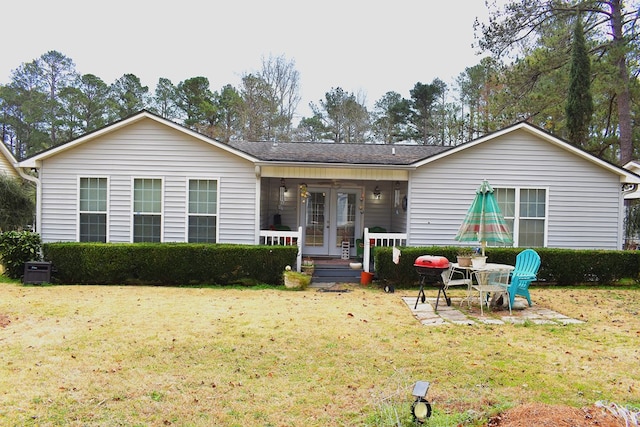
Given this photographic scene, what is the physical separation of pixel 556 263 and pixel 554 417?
26.2 feet

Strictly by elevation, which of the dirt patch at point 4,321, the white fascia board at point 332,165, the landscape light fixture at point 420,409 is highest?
the white fascia board at point 332,165

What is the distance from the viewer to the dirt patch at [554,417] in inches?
122

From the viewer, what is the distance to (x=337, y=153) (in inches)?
505

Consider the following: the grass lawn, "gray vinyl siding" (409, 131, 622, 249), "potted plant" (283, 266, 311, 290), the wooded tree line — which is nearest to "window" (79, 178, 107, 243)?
the grass lawn

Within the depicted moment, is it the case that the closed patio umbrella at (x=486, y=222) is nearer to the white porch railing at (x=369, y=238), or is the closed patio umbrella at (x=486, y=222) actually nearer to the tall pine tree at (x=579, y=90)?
the white porch railing at (x=369, y=238)

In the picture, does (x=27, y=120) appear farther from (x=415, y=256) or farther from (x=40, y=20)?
(x=415, y=256)

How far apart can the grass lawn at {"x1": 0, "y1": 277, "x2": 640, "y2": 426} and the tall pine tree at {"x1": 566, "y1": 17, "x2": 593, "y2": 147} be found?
29.9 ft

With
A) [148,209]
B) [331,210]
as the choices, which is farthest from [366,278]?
[148,209]

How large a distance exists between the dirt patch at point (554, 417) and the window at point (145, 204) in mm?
9576

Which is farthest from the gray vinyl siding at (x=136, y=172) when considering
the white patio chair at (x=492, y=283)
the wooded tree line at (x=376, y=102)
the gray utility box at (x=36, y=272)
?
the wooded tree line at (x=376, y=102)

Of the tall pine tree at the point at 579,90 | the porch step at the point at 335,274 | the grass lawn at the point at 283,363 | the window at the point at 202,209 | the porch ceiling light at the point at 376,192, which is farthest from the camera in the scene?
the tall pine tree at the point at 579,90

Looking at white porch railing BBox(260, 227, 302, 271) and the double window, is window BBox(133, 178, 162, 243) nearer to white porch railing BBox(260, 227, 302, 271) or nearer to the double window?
the double window

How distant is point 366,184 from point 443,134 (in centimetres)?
1838

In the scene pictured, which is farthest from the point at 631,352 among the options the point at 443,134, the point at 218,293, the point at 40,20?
the point at 443,134
